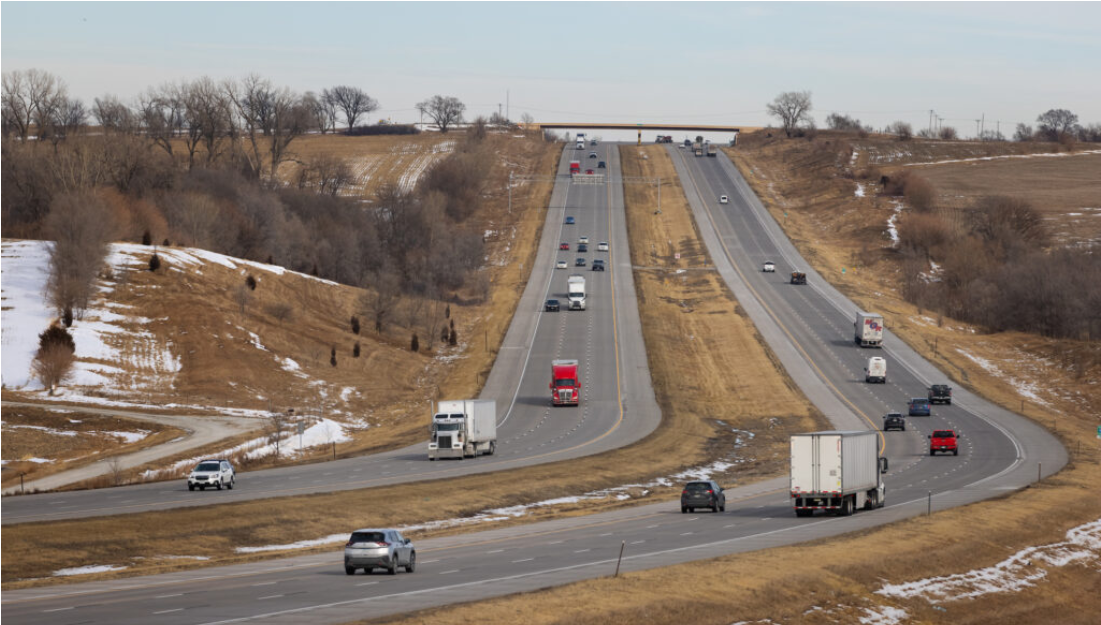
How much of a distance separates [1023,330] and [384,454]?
8203 centimetres

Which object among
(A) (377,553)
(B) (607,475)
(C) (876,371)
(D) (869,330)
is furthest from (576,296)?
(A) (377,553)

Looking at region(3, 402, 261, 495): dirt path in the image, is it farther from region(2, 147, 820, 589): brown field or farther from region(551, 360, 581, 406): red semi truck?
region(551, 360, 581, 406): red semi truck

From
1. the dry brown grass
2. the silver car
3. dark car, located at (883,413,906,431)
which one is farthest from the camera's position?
dark car, located at (883,413,906,431)

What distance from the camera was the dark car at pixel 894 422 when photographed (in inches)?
3260

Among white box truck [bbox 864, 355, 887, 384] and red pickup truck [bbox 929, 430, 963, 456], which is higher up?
white box truck [bbox 864, 355, 887, 384]

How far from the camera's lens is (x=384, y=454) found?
236 ft

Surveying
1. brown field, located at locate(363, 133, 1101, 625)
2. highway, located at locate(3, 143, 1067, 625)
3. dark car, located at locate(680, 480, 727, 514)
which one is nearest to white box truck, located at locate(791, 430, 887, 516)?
highway, located at locate(3, 143, 1067, 625)

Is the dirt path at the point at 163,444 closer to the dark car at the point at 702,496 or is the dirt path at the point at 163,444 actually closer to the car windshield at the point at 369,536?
the car windshield at the point at 369,536

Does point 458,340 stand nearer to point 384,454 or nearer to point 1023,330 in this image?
point 384,454

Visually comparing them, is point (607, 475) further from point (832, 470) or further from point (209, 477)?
point (209, 477)

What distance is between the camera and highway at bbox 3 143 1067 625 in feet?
97.7

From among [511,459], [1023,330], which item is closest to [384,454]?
[511,459]

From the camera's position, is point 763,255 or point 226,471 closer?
point 226,471

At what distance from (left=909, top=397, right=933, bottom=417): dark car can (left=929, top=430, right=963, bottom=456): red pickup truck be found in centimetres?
1286
